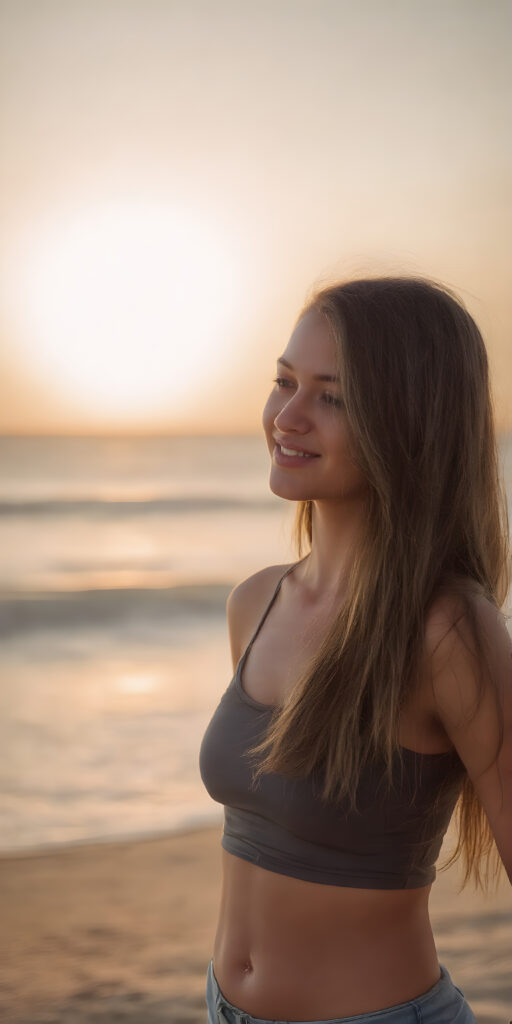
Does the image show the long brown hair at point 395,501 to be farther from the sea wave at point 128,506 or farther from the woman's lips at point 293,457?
the sea wave at point 128,506

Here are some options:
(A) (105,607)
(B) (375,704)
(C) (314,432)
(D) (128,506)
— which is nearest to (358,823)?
(B) (375,704)

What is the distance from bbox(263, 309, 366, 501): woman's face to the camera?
177 cm

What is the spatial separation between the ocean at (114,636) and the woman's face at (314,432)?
53 cm

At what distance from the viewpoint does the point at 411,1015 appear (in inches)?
64.7

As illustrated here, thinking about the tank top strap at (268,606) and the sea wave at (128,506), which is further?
the sea wave at (128,506)

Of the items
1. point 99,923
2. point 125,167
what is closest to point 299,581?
point 99,923

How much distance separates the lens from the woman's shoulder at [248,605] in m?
2.14

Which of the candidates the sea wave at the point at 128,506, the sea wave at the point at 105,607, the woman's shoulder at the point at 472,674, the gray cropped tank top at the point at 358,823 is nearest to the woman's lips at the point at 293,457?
the woman's shoulder at the point at 472,674

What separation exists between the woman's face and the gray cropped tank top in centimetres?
49

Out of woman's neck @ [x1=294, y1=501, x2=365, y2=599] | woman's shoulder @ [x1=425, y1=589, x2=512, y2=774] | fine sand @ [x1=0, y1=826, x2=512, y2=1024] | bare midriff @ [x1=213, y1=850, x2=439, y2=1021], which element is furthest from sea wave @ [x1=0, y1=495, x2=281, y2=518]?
woman's shoulder @ [x1=425, y1=589, x2=512, y2=774]

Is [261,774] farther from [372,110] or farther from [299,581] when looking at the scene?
[372,110]

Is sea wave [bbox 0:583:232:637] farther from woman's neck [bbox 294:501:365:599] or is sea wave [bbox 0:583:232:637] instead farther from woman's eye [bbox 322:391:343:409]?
woman's eye [bbox 322:391:343:409]

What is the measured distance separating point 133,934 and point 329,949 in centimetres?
250

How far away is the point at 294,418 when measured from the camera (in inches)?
70.4
